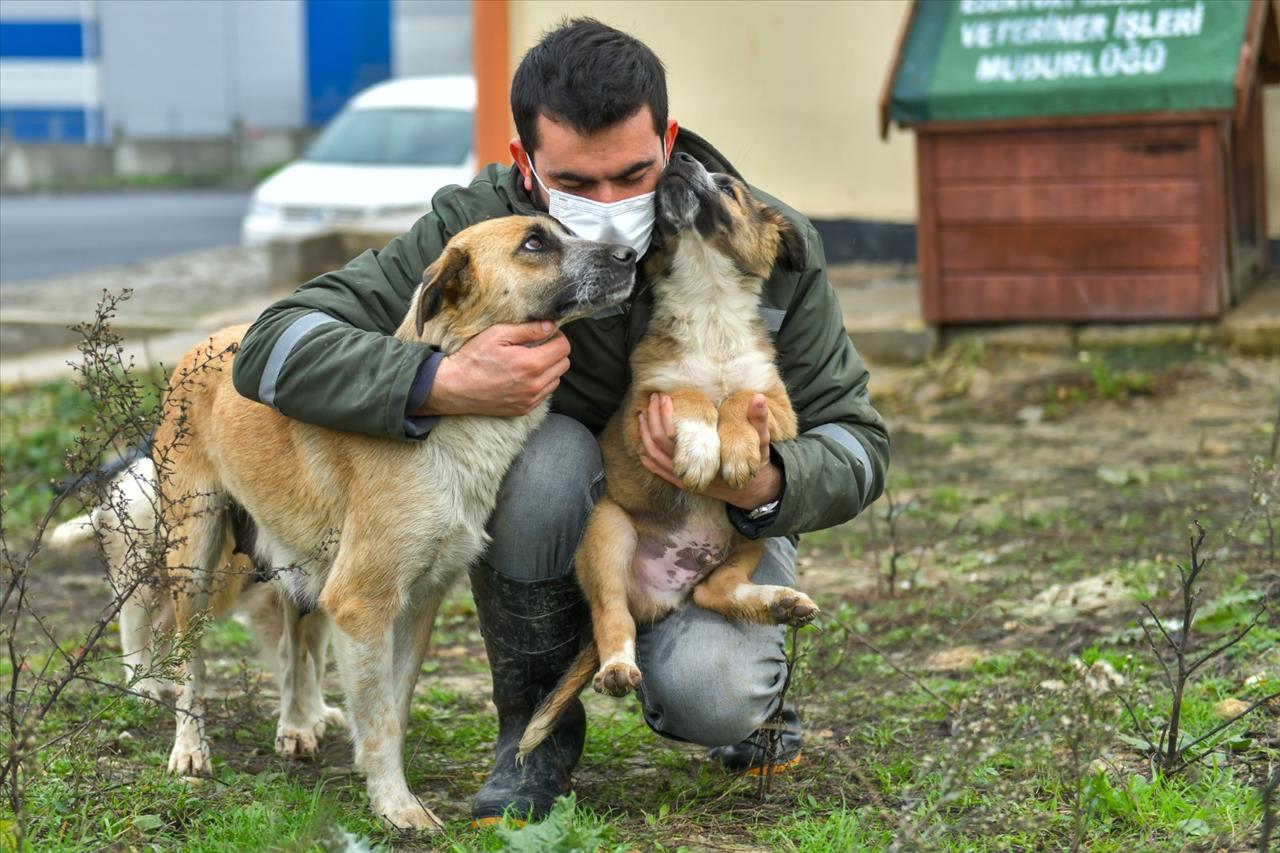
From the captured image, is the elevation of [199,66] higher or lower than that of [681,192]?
lower

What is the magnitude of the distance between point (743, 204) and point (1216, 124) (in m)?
4.86

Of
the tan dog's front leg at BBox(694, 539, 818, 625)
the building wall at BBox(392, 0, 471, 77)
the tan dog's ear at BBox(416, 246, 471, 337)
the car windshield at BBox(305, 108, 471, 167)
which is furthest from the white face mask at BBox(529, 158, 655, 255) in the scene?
the building wall at BBox(392, 0, 471, 77)

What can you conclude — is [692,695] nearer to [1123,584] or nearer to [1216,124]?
[1123,584]

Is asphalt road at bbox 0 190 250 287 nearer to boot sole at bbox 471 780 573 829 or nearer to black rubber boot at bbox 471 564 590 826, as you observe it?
black rubber boot at bbox 471 564 590 826

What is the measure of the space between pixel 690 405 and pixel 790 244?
50 centimetres

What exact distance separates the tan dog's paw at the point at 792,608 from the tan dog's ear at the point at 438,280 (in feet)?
3.29

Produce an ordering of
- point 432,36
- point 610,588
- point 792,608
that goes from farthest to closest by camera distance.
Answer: point 432,36 < point 610,588 < point 792,608

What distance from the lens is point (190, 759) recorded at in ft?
12.4

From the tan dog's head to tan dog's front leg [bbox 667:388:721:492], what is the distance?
0.32m

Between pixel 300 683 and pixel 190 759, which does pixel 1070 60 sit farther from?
pixel 190 759

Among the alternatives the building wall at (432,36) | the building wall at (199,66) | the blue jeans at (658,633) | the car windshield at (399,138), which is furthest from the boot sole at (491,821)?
the building wall at (199,66)

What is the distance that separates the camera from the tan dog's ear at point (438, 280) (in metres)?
3.35

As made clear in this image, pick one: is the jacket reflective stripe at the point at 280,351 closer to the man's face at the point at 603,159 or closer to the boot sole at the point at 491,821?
the man's face at the point at 603,159

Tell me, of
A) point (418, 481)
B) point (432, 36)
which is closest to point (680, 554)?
point (418, 481)
